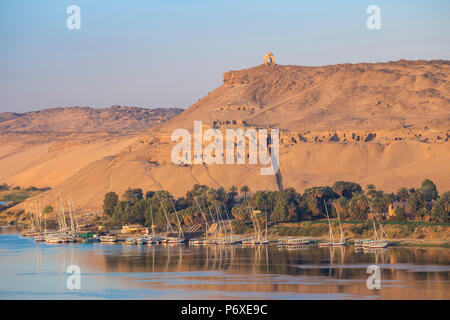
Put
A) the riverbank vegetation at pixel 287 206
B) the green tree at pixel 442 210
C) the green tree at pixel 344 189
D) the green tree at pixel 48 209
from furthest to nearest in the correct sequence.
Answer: the green tree at pixel 48 209 < the green tree at pixel 344 189 < the riverbank vegetation at pixel 287 206 < the green tree at pixel 442 210

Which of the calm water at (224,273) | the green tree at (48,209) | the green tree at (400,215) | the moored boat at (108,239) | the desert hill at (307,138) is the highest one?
the desert hill at (307,138)

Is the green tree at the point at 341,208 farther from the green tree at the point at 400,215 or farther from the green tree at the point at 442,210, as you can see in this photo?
the green tree at the point at 442,210

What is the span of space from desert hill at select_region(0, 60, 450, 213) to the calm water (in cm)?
3553

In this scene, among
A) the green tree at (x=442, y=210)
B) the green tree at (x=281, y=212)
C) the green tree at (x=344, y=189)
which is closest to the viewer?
the green tree at (x=442, y=210)

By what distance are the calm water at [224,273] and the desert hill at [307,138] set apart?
3553 centimetres

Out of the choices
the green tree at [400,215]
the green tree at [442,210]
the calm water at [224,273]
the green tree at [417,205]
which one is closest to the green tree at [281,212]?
the calm water at [224,273]

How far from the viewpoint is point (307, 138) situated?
118000 millimetres

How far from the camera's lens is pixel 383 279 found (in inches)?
1797

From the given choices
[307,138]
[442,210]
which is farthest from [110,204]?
[442,210]

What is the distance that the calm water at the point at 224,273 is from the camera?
42.4 meters

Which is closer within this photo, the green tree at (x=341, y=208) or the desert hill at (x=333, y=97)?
the green tree at (x=341, y=208)

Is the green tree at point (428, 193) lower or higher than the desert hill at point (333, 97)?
lower

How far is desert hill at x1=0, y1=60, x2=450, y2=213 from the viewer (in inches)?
4060

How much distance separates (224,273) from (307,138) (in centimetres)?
6955
